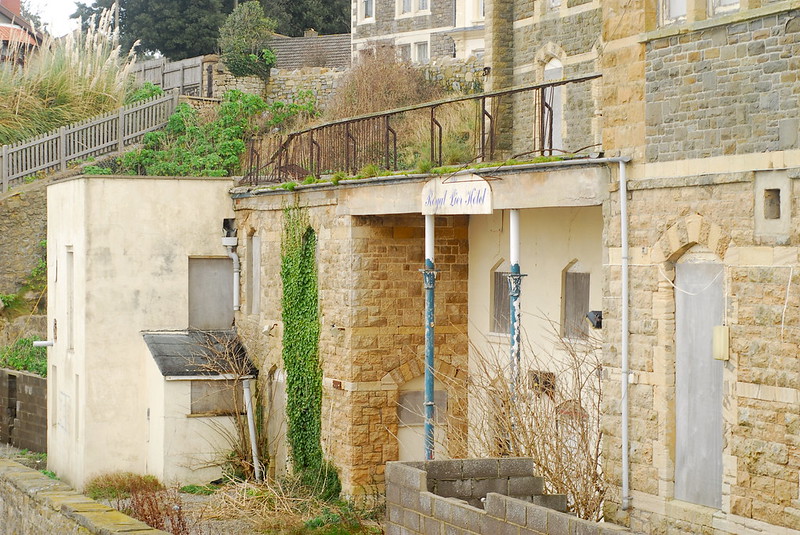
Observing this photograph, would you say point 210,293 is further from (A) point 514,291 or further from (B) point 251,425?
(A) point 514,291

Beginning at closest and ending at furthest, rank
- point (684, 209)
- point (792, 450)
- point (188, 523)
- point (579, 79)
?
point (792, 450)
point (684, 209)
point (579, 79)
point (188, 523)

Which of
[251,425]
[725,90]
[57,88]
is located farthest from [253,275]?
[57,88]

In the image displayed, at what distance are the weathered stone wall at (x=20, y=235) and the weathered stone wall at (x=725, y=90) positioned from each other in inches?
763

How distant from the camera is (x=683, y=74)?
12125 millimetres

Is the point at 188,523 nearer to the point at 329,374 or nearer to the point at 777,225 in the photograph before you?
the point at 329,374

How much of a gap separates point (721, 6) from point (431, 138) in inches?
215

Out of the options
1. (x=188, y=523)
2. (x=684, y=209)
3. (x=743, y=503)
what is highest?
(x=684, y=209)

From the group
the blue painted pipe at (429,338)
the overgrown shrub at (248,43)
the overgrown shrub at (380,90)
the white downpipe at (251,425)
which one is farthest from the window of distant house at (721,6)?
the overgrown shrub at (248,43)

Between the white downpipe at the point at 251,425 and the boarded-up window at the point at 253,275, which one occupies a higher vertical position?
the boarded-up window at the point at 253,275

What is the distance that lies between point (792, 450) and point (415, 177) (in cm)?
686

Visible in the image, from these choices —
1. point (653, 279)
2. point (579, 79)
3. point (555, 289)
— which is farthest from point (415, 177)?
point (653, 279)

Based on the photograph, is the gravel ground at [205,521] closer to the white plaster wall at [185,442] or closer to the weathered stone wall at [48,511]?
the white plaster wall at [185,442]

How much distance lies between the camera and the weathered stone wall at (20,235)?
28.6 m

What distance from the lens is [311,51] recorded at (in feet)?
140
